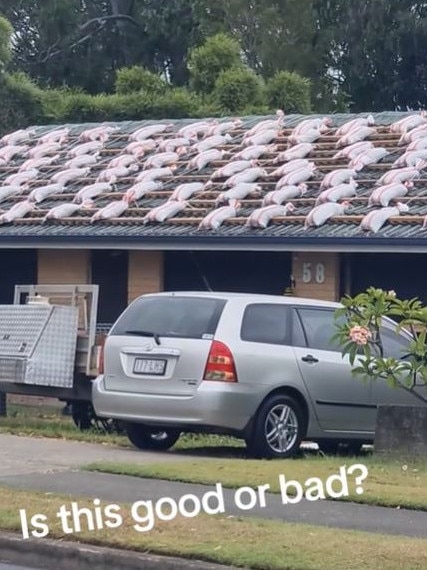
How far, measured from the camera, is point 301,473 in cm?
1254

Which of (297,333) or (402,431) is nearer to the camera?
(402,431)

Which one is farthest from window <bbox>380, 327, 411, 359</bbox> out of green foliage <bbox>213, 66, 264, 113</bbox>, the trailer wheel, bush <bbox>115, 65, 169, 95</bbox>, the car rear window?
bush <bbox>115, 65, 169, 95</bbox>

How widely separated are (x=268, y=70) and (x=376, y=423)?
2963 cm

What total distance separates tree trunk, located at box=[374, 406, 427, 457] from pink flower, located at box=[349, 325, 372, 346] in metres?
0.83

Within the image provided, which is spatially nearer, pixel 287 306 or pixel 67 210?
pixel 287 306

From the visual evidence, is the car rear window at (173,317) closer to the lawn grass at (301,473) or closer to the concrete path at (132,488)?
the concrete path at (132,488)

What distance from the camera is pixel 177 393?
14266mm

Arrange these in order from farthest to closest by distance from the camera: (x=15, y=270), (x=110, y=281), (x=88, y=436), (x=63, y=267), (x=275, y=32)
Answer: (x=275, y=32) → (x=15, y=270) → (x=63, y=267) → (x=110, y=281) → (x=88, y=436)

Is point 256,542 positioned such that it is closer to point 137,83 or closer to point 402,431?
point 402,431

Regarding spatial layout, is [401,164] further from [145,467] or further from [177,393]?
[145,467]

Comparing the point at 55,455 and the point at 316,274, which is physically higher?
the point at 316,274

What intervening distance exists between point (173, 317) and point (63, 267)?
762cm

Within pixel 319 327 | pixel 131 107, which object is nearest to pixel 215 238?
pixel 319 327

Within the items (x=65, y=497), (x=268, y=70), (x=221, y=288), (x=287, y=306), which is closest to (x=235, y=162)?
(x=221, y=288)
